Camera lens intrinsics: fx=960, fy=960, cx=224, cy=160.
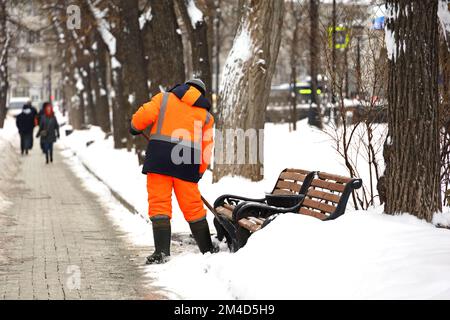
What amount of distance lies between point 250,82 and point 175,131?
5531 mm

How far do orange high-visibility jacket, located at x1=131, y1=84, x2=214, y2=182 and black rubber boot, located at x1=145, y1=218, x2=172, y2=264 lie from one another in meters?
0.52

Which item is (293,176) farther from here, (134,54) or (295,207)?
(134,54)

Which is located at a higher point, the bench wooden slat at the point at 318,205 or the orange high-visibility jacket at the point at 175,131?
the orange high-visibility jacket at the point at 175,131

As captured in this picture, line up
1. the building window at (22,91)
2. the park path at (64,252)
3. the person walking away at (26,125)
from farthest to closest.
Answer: the building window at (22,91)
the person walking away at (26,125)
the park path at (64,252)

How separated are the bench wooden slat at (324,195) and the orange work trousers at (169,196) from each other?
3.48 feet

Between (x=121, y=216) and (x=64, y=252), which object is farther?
(x=121, y=216)

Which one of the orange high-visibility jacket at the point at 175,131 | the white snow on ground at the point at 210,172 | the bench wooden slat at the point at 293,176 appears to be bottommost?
the white snow on ground at the point at 210,172

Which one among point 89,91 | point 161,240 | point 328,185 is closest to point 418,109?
point 328,185

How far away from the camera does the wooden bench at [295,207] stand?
8602mm

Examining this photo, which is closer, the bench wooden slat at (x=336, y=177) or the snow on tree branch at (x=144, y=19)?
the bench wooden slat at (x=336, y=177)

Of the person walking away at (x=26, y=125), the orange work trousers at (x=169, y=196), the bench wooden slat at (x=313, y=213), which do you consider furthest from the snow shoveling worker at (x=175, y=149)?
the person walking away at (x=26, y=125)

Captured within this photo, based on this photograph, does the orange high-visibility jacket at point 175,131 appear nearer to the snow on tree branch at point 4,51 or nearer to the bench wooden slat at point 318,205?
the bench wooden slat at point 318,205

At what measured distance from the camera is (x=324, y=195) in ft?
29.4

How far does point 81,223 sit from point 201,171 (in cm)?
453
